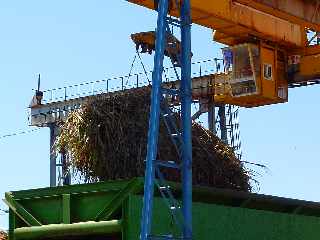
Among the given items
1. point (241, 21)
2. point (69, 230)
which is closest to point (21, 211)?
point (69, 230)

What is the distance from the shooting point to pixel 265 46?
748 inches

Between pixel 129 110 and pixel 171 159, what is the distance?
3.06 ft

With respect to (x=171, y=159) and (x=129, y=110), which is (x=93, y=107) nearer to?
(x=129, y=110)

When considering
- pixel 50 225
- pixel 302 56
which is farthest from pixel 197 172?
pixel 302 56

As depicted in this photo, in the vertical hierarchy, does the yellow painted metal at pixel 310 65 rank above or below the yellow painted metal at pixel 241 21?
below

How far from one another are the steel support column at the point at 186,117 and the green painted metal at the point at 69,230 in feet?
3.50

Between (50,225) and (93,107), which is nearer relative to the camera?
(50,225)

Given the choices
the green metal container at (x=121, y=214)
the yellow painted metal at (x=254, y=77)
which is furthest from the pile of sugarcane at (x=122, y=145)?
the yellow painted metal at (x=254, y=77)

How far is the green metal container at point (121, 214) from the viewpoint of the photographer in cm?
846

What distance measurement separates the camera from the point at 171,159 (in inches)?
435

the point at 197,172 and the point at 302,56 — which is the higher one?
the point at 302,56

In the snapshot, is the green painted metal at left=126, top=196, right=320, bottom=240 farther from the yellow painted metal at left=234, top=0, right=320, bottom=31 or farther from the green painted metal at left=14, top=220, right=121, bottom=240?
the yellow painted metal at left=234, top=0, right=320, bottom=31

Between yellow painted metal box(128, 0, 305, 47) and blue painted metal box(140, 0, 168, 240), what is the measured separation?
174cm

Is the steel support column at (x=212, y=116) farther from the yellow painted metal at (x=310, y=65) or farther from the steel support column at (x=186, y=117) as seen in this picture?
the steel support column at (x=186, y=117)
